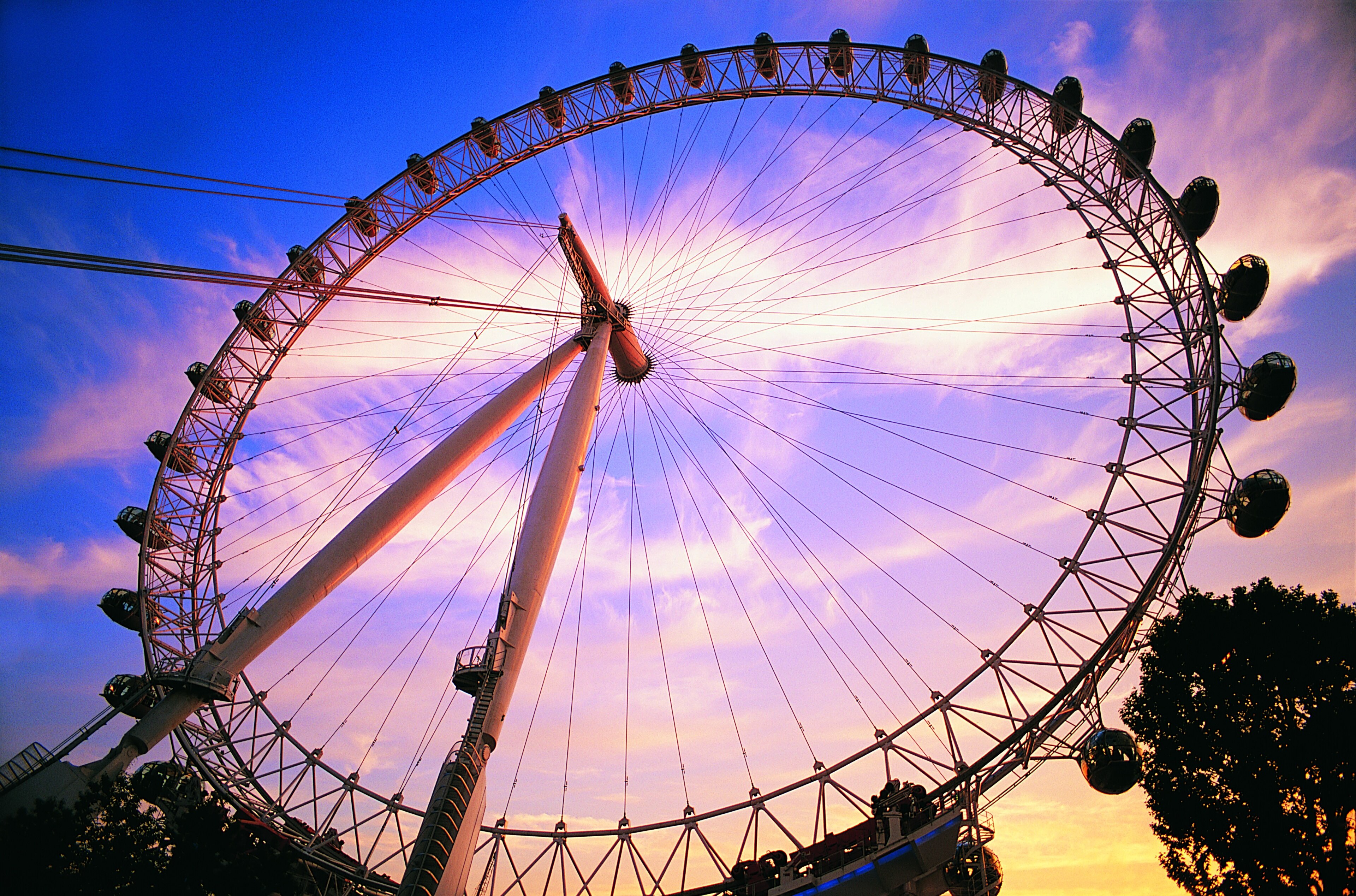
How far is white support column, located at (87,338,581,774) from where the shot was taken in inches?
1093

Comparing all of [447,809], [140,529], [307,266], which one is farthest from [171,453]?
[447,809]

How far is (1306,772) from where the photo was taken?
19172 mm

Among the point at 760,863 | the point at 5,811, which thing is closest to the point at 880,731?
the point at 760,863

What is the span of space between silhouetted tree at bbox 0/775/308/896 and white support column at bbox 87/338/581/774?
2.09 metres

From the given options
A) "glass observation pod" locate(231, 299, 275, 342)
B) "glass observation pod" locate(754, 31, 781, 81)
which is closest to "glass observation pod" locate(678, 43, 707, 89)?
"glass observation pod" locate(754, 31, 781, 81)

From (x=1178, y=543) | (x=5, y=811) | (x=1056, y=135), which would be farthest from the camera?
(x=1056, y=135)

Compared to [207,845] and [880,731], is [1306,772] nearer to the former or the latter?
[880,731]

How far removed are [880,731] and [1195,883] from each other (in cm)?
886

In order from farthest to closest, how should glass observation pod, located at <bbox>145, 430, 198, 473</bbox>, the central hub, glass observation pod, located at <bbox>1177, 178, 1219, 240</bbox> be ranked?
glass observation pod, located at <bbox>145, 430, 198, 473</bbox> → the central hub → glass observation pod, located at <bbox>1177, 178, 1219, 240</bbox>

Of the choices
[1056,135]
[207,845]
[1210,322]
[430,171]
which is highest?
[430,171]

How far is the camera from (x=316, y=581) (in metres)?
28.7

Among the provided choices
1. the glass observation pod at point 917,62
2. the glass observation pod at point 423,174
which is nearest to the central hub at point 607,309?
the glass observation pod at point 423,174

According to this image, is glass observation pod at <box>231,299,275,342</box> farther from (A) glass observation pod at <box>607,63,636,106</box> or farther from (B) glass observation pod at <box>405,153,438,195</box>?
(A) glass observation pod at <box>607,63,636,106</box>

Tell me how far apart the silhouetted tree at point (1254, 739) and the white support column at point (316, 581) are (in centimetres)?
2534
